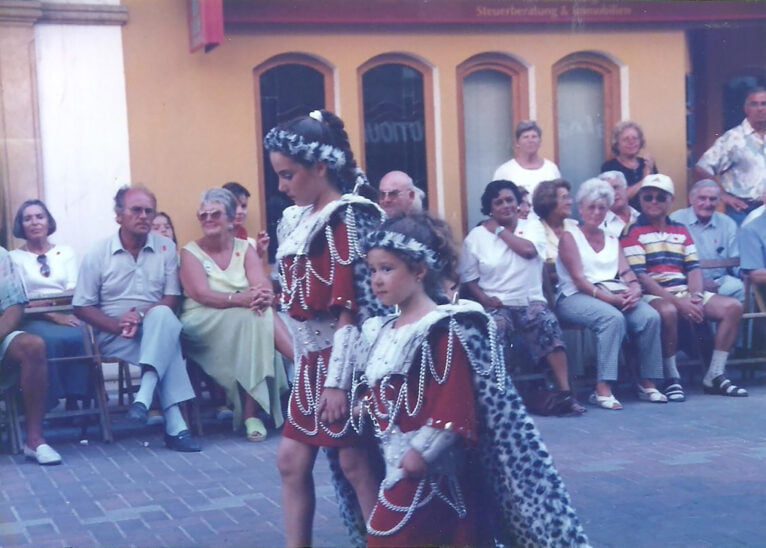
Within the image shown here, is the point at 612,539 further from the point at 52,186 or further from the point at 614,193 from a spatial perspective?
the point at 52,186

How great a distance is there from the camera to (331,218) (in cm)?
436

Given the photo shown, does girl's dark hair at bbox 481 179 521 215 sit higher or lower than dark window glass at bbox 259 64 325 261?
lower

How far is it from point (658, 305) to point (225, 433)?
329 cm

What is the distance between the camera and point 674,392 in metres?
8.95

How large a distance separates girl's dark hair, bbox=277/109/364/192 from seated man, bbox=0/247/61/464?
3442mm

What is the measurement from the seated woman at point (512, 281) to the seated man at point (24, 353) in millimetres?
2884

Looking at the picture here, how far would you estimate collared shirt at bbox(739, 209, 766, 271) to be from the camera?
964 centimetres

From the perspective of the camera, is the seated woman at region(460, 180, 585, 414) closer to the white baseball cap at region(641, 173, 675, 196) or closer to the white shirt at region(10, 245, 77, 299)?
the white baseball cap at region(641, 173, 675, 196)

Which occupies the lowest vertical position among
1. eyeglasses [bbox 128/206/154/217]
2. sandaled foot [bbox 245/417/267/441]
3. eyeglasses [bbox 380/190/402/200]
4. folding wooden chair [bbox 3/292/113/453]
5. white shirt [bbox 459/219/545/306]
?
sandaled foot [bbox 245/417/267/441]

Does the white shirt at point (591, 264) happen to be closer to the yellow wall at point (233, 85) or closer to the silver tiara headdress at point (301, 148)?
the yellow wall at point (233, 85)

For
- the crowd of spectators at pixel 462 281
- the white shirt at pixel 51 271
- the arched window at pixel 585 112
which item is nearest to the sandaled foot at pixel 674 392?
the crowd of spectators at pixel 462 281

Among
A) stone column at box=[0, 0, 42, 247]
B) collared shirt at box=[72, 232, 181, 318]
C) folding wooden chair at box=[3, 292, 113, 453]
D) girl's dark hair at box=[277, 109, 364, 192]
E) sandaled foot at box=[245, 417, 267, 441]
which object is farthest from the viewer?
stone column at box=[0, 0, 42, 247]

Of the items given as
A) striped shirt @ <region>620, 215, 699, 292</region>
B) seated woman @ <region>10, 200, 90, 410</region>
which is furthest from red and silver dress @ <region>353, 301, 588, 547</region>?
striped shirt @ <region>620, 215, 699, 292</region>

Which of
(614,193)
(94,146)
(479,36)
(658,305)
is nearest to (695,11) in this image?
(479,36)
